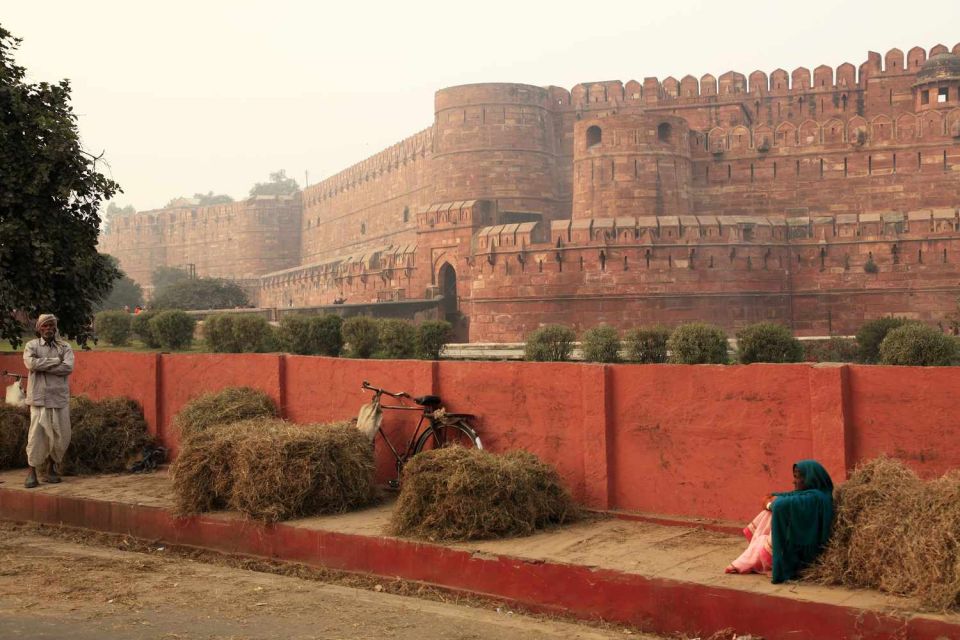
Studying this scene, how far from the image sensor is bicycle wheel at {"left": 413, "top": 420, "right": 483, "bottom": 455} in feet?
22.4

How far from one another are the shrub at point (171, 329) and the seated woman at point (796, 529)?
64.5 feet

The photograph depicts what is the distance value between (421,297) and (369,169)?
1515 cm

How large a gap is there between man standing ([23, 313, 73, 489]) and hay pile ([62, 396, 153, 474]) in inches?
20.3

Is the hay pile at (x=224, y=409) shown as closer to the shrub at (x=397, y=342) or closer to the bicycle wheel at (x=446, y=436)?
the bicycle wheel at (x=446, y=436)

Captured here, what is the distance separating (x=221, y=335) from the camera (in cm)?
2211

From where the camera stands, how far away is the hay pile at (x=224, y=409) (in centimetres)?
788

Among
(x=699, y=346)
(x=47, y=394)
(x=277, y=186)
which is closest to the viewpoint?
(x=47, y=394)

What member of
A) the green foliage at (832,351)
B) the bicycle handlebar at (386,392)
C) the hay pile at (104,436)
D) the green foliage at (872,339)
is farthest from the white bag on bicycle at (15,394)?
the green foliage at (872,339)

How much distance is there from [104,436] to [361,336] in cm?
1243

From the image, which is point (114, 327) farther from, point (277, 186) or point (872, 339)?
point (277, 186)

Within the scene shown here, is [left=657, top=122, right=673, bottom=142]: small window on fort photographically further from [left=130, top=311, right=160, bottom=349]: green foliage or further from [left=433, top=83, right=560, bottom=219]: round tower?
[left=130, top=311, right=160, bottom=349]: green foliage

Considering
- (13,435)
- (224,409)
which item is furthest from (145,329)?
(224,409)

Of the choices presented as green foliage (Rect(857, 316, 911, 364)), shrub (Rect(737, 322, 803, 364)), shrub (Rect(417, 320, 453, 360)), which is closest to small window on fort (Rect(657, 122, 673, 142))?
shrub (Rect(417, 320, 453, 360))

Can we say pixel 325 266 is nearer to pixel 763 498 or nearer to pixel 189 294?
pixel 189 294
